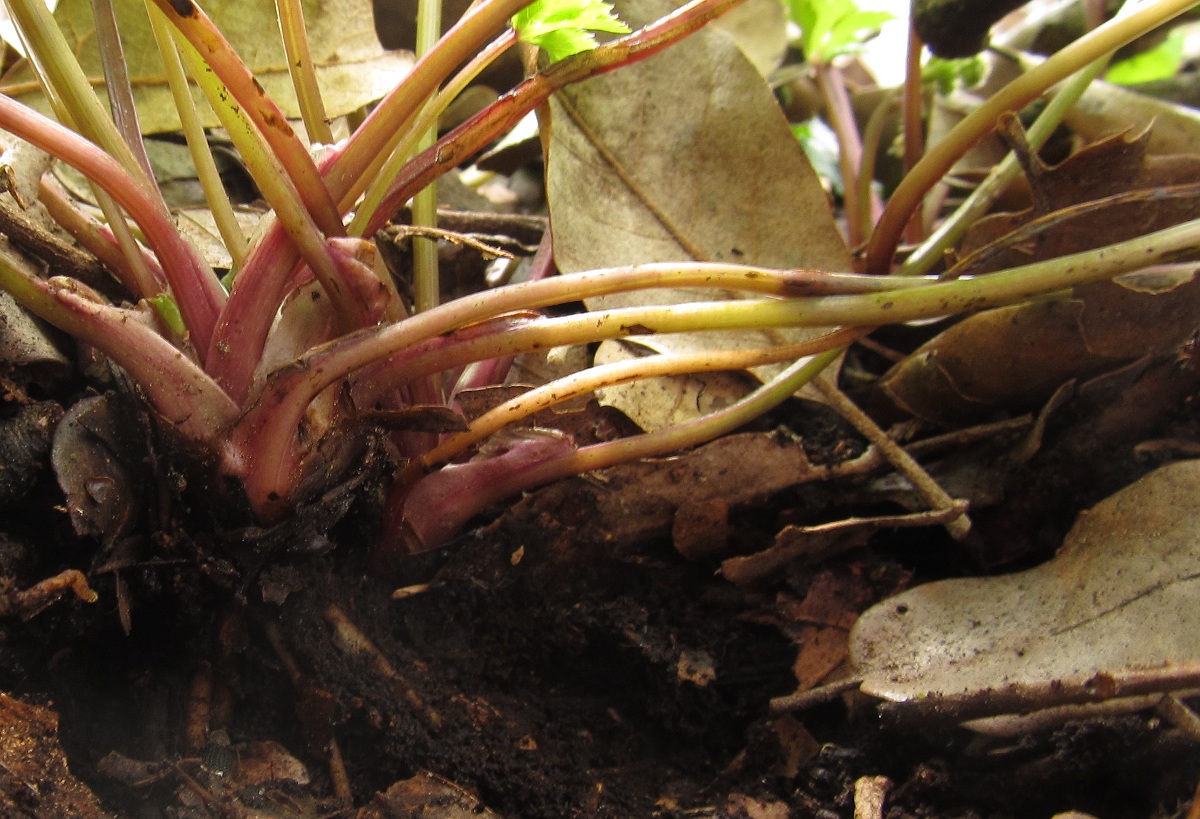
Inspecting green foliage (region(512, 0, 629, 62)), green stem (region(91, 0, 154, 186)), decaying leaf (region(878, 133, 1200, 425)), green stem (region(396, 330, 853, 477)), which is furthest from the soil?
green foliage (region(512, 0, 629, 62))

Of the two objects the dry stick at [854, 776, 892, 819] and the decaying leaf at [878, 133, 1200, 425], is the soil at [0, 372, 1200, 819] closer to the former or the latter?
the dry stick at [854, 776, 892, 819]

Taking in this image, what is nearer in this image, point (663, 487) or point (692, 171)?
point (663, 487)

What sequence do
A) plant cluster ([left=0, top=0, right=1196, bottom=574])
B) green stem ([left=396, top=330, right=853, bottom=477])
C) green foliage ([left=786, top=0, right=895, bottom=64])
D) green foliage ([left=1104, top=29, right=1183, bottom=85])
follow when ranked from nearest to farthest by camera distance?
plant cluster ([left=0, top=0, right=1196, bottom=574]), green stem ([left=396, top=330, right=853, bottom=477]), green foliage ([left=786, top=0, right=895, bottom=64]), green foliage ([left=1104, top=29, right=1183, bottom=85])

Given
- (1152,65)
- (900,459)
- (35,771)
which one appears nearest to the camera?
(35,771)

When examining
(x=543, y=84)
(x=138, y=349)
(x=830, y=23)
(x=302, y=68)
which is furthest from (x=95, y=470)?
(x=830, y=23)

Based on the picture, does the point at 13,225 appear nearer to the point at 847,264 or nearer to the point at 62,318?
the point at 62,318

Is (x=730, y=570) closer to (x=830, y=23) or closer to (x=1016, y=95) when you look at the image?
(x=1016, y=95)
